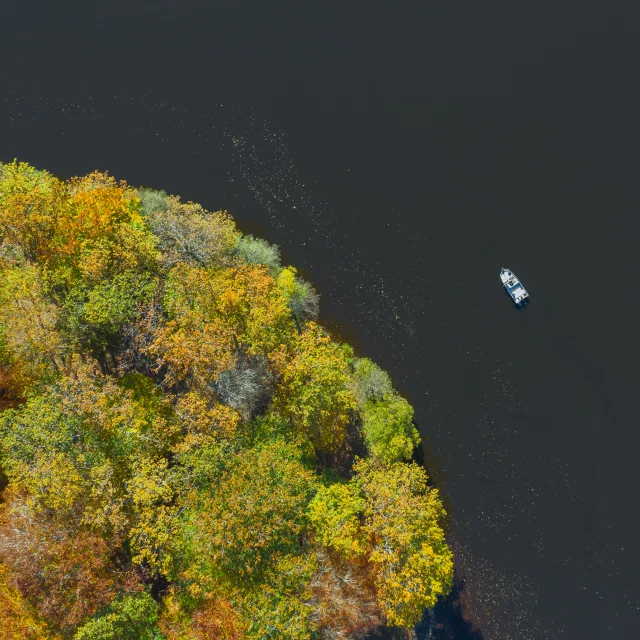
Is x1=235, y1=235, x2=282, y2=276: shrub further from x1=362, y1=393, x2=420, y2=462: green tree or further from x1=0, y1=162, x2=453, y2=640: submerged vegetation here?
x1=362, y1=393, x2=420, y2=462: green tree

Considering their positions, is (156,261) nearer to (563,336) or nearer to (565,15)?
(563,336)

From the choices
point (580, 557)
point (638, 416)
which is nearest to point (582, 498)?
point (580, 557)

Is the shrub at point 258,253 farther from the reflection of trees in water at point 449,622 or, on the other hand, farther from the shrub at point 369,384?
the reflection of trees in water at point 449,622

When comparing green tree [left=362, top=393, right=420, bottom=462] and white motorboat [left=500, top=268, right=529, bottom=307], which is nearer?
green tree [left=362, top=393, right=420, bottom=462]

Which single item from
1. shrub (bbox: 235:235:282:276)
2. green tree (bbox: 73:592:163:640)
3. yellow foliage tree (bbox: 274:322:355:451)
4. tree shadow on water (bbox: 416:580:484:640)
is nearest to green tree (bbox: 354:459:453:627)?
yellow foliage tree (bbox: 274:322:355:451)

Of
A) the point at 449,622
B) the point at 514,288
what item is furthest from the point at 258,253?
the point at 449,622
